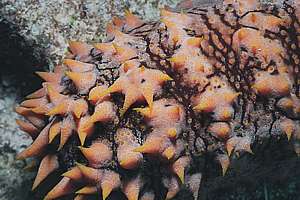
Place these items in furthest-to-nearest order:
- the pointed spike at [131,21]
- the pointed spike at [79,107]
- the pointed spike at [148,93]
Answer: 1. the pointed spike at [131,21]
2. the pointed spike at [79,107]
3. the pointed spike at [148,93]

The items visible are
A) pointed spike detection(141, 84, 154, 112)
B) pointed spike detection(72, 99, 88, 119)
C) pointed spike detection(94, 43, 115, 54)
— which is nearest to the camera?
pointed spike detection(141, 84, 154, 112)

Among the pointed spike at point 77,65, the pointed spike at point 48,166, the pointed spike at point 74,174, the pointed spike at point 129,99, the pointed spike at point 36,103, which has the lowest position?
the pointed spike at point 48,166

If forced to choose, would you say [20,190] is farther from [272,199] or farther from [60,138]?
[272,199]

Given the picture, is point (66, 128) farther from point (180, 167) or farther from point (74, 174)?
point (180, 167)

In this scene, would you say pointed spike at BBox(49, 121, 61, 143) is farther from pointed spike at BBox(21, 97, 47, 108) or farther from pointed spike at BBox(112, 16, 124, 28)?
pointed spike at BBox(112, 16, 124, 28)

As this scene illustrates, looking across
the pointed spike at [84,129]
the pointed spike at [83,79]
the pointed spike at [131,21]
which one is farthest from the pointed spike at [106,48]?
the pointed spike at [84,129]

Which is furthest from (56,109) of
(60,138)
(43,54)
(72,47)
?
(43,54)

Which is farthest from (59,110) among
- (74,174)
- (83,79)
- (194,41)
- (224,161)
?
(224,161)

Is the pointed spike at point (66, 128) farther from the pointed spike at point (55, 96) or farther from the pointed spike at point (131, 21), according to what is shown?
the pointed spike at point (131, 21)

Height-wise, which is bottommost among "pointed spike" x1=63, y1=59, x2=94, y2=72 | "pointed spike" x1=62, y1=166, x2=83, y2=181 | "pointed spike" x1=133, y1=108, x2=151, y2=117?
"pointed spike" x1=62, y1=166, x2=83, y2=181

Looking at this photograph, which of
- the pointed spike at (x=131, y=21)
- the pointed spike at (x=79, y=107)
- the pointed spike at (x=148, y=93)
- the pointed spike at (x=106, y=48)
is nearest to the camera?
the pointed spike at (x=148, y=93)

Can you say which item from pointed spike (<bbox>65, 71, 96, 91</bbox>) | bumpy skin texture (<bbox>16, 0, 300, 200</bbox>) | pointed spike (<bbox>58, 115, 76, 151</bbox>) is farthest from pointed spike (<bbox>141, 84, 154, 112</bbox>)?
pointed spike (<bbox>58, 115, 76, 151</bbox>)
